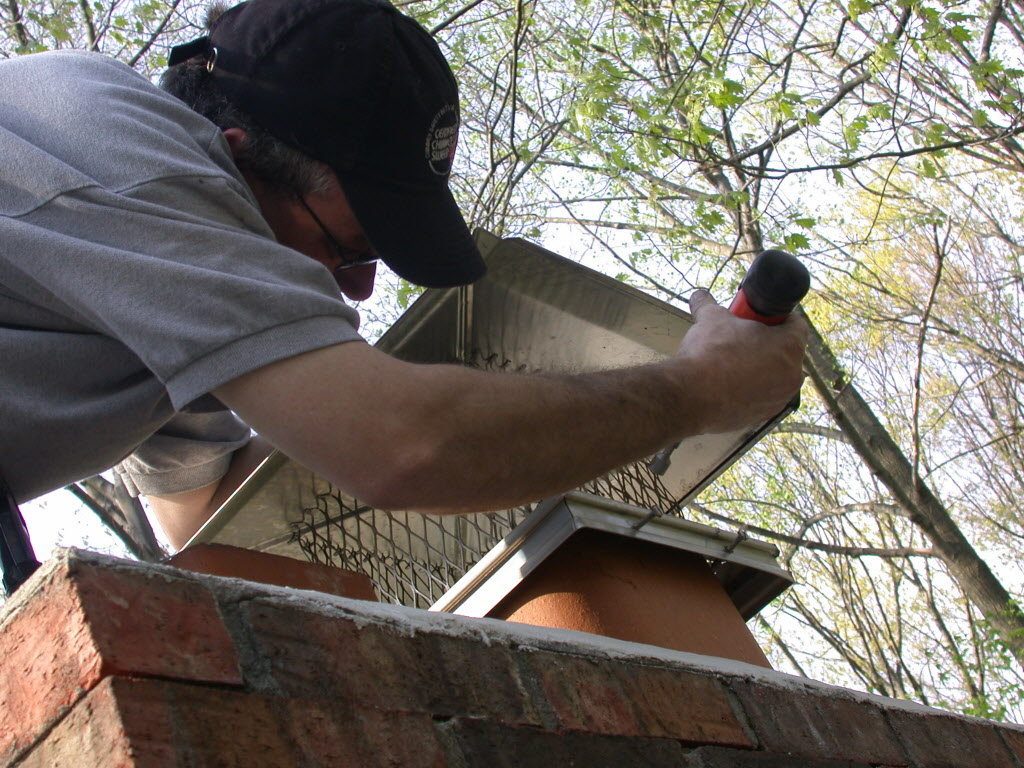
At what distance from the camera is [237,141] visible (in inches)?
73.7

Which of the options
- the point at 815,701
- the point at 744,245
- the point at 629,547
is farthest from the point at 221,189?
the point at 744,245

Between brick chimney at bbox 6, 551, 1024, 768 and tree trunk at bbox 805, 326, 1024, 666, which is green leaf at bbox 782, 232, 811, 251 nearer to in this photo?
tree trunk at bbox 805, 326, 1024, 666

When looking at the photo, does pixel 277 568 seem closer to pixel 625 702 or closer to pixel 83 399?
pixel 83 399

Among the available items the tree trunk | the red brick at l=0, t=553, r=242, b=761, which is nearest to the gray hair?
the red brick at l=0, t=553, r=242, b=761

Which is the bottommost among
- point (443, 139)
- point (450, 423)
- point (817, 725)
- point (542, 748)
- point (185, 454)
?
point (817, 725)

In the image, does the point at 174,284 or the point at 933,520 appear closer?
the point at 174,284

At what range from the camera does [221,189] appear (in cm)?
143

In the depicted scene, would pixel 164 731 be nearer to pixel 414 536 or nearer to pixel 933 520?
pixel 414 536

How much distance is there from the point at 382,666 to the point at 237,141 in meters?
1.13

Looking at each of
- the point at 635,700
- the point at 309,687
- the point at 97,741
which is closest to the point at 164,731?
the point at 97,741

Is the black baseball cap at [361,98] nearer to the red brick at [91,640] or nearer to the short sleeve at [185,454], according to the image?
the short sleeve at [185,454]

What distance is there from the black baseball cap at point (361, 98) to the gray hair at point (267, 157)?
16 millimetres

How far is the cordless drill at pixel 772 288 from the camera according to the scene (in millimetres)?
1870

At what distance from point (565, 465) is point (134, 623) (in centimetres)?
65
